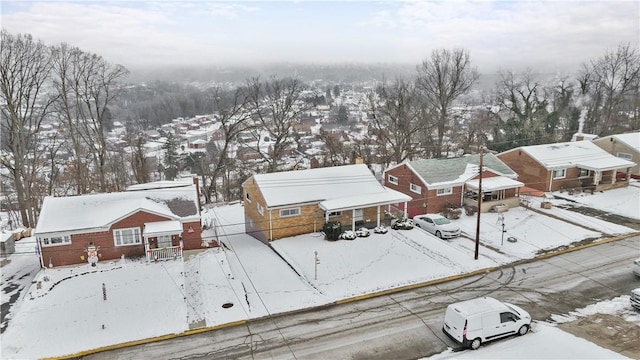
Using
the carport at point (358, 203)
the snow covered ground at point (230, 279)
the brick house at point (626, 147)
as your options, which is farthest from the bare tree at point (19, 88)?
the brick house at point (626, 147)

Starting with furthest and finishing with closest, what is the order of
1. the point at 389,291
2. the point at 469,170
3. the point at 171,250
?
1. the point at 469,170
2. the point at 171,250
3. the point at 389,291

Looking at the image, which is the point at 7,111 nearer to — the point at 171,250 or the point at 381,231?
the point at 171,250

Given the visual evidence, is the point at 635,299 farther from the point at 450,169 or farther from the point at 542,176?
the point at 542,176

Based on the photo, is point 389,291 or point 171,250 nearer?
point 389,291

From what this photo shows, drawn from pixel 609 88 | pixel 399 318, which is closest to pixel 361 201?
pixel 399 318

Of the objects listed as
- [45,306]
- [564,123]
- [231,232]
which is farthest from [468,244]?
[564,123]

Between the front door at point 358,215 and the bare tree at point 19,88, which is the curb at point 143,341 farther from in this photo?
the bare tree at point 19,88
